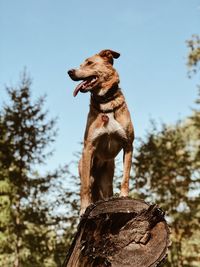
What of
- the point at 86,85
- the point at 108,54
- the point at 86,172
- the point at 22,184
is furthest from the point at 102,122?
the point at 22,184

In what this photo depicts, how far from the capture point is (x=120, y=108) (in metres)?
4.70

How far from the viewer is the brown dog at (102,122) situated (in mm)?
4559

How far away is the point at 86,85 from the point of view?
466 cm

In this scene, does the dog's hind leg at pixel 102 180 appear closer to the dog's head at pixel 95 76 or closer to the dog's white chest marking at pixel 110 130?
the dog's white chest marking at pixel 110 130

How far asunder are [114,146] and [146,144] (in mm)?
13186

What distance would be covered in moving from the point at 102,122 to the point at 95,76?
627 mm

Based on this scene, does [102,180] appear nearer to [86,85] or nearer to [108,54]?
[86,85]

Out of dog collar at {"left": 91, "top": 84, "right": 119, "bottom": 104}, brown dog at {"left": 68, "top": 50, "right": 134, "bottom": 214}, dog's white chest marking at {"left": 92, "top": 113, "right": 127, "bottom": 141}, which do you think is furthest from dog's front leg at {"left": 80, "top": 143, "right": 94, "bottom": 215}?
dog collar at {"left": 91, "top": 84, "right": 119, "bottom": 104}

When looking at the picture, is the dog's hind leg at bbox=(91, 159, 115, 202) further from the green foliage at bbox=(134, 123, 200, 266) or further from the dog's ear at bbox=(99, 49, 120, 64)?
the green foliage at bbox=(134, 123, 200, 266)

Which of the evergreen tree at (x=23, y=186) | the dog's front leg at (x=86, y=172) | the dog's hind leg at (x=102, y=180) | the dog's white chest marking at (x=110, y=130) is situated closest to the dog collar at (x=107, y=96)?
the dog's white chest marking at (x=110, y=130)

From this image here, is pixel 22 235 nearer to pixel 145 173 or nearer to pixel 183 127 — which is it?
pixel 145 173

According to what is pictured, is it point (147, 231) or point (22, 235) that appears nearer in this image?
point (147, 231)

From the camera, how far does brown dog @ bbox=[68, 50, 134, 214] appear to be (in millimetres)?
4559

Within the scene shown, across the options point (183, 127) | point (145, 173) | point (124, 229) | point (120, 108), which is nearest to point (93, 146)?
point (120, 108)
